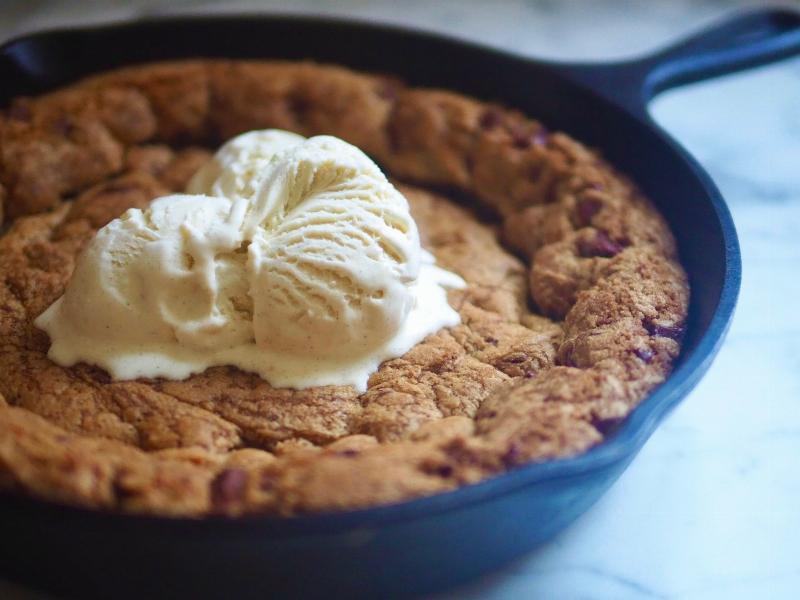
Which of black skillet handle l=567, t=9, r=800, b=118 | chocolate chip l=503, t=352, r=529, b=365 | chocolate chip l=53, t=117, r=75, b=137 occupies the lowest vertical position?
chocolate chip l=503, t=352, r=529, b=365

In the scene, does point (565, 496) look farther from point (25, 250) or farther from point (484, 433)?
point (25, 250)

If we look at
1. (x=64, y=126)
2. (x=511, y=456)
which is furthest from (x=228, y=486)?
(x=64, y=126)

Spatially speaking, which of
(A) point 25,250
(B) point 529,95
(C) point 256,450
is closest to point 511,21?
(B) point 529,95

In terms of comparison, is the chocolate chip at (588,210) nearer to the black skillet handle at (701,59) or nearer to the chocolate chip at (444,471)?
the black skillet handle at (701,59)

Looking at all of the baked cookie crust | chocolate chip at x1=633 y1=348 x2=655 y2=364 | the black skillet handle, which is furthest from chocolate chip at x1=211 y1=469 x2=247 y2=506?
the black skillet handle

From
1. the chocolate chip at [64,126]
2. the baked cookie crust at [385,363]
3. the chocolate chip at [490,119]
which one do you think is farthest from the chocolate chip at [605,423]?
the chocolate chip at [64,126]

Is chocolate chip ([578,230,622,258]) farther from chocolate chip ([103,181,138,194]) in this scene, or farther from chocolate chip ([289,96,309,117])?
chocolate chip ([103,181,138,194])
